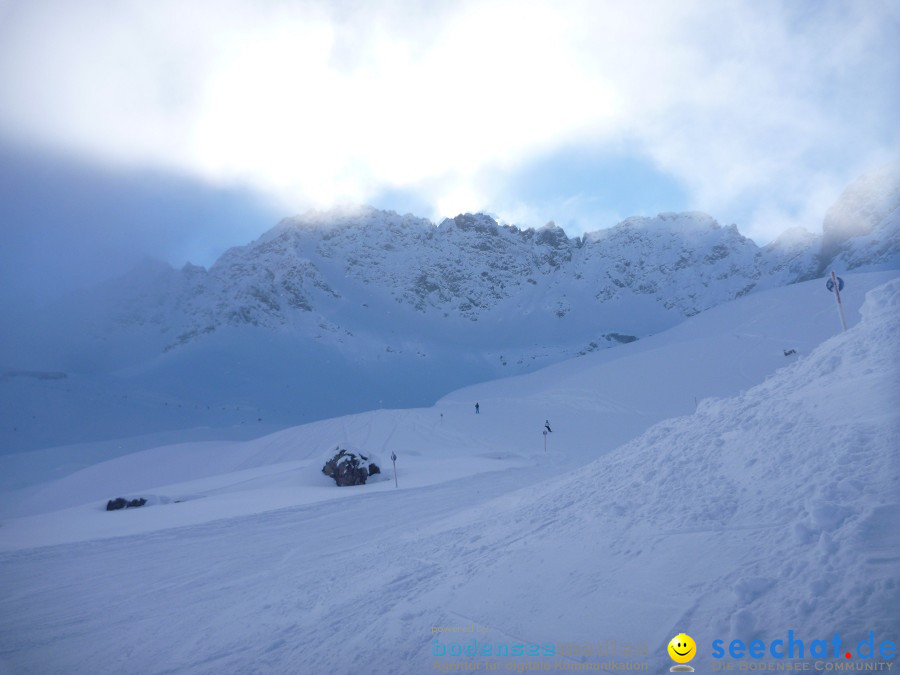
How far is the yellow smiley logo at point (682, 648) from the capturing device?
12.8 ft

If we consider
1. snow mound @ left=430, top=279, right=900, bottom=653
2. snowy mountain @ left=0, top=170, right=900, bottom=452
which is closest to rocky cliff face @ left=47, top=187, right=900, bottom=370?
snowy mountain @ left=0, top=170, right=900, bottom=452

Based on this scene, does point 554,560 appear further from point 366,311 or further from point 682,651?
point 366,311

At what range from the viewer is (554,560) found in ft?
19.2

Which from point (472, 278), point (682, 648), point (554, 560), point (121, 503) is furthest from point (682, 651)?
point (472, 278)

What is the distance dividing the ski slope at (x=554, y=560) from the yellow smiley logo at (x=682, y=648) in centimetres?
7

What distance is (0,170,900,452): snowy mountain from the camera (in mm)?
66000

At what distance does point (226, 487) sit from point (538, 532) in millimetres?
19227

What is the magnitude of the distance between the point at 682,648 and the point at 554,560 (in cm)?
197

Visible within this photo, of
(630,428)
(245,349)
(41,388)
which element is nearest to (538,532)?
(630,428)

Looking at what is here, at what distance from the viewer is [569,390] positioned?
126 feet

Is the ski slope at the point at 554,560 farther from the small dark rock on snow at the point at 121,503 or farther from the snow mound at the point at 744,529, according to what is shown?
the small dark rock on snow at the point at 121,503

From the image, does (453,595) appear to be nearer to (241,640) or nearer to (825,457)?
(241,640)

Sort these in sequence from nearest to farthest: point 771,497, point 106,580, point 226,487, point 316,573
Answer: point 771,497 → point 316,573 → point 106,580 → point 226,487

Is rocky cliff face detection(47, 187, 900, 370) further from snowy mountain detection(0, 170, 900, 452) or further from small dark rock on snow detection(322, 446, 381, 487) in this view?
small dark rock on snow detection(322, 446, 381, 487)
